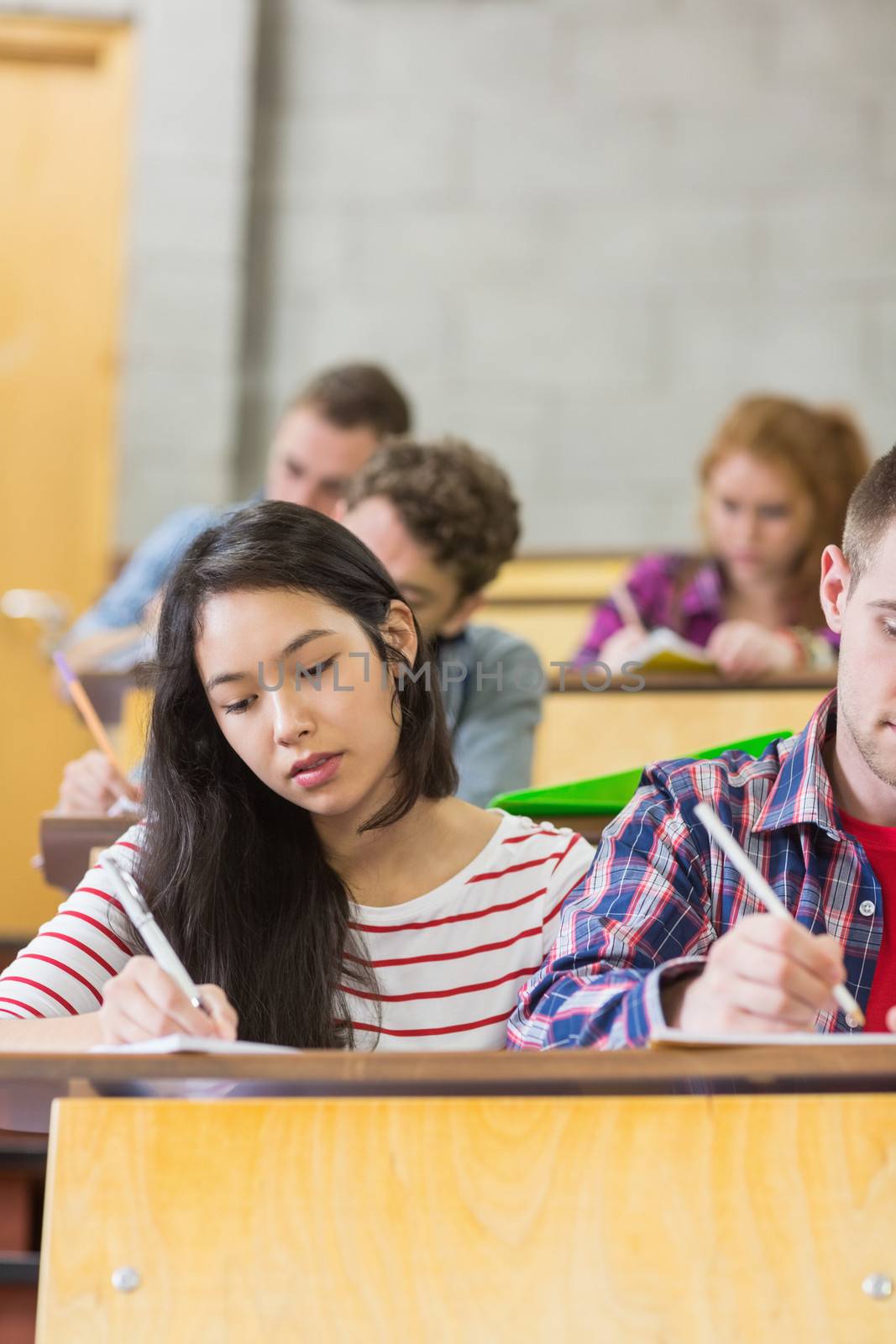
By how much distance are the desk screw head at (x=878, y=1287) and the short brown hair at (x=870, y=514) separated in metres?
0.54

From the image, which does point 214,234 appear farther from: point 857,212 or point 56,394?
point 857,212

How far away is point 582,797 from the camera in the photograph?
140 centimetres

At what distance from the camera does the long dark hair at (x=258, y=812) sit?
1133 millimetres

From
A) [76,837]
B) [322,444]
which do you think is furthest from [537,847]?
[322,444]

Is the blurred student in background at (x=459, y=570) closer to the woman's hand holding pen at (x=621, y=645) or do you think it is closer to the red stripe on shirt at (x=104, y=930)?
the woman's hand holding pen at (x=621, y=645)

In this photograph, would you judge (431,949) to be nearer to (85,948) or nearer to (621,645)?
(85,948)

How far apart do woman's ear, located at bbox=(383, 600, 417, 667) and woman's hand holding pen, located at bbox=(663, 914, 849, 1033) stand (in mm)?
515

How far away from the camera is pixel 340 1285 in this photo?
0.71 meters

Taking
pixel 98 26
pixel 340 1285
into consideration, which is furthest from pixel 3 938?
pixel 98 26

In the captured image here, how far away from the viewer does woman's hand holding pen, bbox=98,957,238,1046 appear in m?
0.83

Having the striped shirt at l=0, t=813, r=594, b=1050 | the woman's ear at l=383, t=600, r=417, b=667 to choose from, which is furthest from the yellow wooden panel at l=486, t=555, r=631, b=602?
the striped shirt at l=0, t=813, r=594, b=1050

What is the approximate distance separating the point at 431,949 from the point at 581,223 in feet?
8.03

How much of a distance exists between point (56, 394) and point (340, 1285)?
110 inches

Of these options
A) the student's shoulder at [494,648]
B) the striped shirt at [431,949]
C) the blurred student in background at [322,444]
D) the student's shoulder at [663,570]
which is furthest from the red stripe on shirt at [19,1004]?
the student's shoulder at [663,570]
